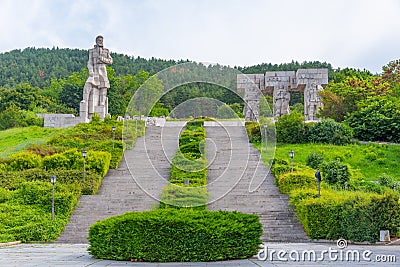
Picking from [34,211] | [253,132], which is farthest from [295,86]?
[34,211]

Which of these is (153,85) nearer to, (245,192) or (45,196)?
(45,196)

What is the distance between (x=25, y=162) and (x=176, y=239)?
14.0 meters

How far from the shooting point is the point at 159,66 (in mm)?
74250

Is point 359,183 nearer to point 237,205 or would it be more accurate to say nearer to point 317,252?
point 237,205

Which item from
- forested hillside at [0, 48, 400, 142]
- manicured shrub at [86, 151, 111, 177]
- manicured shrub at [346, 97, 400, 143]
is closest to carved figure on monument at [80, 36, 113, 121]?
forested hillside at [0, 48, 400, 142]

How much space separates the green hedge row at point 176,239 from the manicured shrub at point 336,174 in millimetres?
11125

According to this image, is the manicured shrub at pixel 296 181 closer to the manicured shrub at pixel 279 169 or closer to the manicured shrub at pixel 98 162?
the manicured shrub at pixel 279 169

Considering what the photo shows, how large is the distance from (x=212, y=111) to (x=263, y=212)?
20.1 feet

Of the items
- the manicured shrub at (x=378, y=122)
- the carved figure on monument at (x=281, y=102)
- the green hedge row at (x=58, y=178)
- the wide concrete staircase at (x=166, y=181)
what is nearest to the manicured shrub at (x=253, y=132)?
the wide concrete staircase at (x=166, y=181)

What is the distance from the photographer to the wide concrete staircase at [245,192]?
13016mm

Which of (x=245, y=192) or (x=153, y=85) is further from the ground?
(x=153, y=85)

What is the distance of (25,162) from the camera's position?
2166 cm

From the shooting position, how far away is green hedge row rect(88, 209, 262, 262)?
9148mm

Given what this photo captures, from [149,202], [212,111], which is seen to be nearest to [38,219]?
[149,202]
